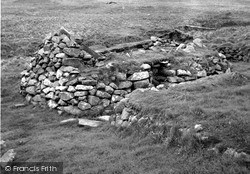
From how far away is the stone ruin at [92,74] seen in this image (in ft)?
45.6

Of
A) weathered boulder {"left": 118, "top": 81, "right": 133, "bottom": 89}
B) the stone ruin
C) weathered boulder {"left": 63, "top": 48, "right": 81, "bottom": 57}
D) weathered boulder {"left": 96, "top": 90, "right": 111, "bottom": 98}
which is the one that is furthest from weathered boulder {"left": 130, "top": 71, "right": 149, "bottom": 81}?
weathered boulder {"left": 63, "top": 48, "right": 81, "bottom": 57}

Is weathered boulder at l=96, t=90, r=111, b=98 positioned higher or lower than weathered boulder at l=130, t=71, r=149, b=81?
lower

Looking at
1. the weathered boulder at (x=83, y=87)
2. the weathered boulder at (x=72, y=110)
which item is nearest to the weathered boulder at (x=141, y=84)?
the weathered boulder at (x=83, y=87)

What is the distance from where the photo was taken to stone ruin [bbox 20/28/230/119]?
1391 cm

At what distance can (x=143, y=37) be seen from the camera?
2917 centimetres

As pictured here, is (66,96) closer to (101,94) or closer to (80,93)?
(80,93)

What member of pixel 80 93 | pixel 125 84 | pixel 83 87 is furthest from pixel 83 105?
pixel 125 84

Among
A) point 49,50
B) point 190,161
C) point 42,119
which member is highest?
point 49,50

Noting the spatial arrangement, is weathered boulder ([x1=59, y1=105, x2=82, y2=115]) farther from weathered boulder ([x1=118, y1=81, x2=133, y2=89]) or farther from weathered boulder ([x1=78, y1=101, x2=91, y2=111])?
weathered boulder ([x1=118, y1=81, x2=133, y2=89])

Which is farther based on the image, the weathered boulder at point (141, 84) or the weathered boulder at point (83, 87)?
the weathered boulder at point (141, 84)

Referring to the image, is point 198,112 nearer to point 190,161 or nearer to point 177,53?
point 190,161

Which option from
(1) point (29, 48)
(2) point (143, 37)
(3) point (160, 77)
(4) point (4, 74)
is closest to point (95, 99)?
(3) point (160, 77)

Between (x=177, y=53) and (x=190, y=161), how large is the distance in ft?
40.6

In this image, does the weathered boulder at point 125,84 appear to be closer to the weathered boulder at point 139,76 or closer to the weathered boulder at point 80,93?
the weathered boulder at point 139,76
